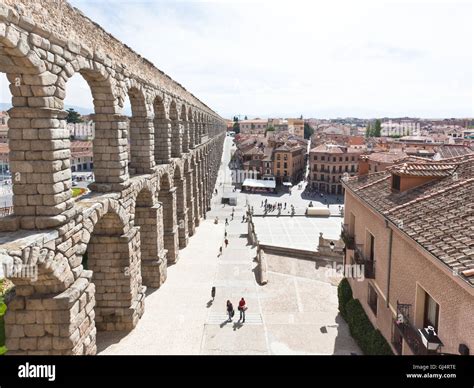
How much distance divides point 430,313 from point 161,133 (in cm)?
1971

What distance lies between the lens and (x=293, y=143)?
305ft

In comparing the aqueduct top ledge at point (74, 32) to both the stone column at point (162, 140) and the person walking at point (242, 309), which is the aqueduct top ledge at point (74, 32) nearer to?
the stone column at point (162, 140)

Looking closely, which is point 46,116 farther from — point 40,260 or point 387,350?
point 387,350

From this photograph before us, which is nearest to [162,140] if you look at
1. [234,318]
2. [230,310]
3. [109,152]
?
[109,152]

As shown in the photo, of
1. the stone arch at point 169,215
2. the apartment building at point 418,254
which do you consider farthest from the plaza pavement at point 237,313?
the apartment building at point 418,254

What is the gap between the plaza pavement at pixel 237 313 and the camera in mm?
17875

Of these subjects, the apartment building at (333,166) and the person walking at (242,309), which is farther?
the apartment building at (333,166)

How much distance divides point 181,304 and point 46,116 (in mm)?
14583

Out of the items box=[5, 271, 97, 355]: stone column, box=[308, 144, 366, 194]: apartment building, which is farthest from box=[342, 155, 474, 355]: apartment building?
box=[308, 144, 366, 194]: apartment building

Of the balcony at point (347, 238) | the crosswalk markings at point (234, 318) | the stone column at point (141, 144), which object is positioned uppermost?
the stone column at point (141, 144)

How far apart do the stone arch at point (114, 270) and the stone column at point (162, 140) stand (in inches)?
358

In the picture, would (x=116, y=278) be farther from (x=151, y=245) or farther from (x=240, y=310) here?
(x=240, y=310)

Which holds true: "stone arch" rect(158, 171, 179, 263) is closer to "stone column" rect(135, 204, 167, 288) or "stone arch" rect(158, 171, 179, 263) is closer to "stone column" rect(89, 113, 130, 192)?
"stone column" rect(135, 204, 167, 288)
